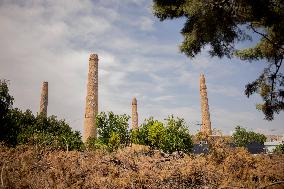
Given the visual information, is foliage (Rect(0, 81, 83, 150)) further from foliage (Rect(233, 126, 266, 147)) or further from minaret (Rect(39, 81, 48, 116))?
foliage (Rect(233, 126, 266, 147))

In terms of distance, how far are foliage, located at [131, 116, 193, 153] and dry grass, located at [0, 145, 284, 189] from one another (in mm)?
11496

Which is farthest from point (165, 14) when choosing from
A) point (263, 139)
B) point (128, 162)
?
point (263, 139)

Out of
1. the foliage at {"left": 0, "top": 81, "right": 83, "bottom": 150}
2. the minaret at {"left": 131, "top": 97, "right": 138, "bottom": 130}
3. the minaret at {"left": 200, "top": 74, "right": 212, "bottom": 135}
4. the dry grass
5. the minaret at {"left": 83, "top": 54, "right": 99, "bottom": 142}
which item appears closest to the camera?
the dry grass

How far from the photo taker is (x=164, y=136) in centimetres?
2020

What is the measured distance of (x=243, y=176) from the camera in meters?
7.02

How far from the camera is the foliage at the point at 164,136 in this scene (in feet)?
66.5

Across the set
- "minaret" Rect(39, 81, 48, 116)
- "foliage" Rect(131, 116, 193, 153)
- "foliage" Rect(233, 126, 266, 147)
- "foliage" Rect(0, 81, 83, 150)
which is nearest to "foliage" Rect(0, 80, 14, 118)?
"foliage" Rect(0, 81, 83, 150)

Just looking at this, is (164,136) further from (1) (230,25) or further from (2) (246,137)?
(2) (246,137)

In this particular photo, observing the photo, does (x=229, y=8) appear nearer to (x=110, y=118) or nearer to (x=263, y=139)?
(x=110, y=118)

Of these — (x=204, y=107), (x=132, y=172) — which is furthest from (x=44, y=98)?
(x=132, y=172)

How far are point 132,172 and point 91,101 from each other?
2325cm

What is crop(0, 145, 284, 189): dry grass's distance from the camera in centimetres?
623

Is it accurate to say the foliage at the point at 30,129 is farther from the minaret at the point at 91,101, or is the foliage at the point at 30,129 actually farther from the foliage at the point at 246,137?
the foliage at the point at 246,137

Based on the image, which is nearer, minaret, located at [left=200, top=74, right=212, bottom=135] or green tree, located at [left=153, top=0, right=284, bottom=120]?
green tree, located at [left=153, top=0, right=284, bottom=120]
